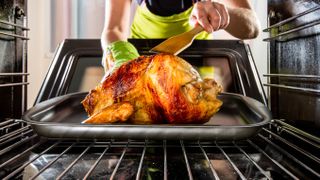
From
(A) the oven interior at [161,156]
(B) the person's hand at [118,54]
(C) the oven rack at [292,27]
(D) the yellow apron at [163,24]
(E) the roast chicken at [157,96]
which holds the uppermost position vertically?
(D) the yellow apron at [163,24]

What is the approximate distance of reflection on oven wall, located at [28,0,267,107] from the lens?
8.34 ft

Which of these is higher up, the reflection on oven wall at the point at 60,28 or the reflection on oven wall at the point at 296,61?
the reflection on oven wall at the point at 60,28

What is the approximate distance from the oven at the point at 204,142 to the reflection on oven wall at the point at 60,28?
161cm

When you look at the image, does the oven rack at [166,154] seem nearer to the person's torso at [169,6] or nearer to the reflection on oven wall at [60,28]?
the person's torso at [169,6]

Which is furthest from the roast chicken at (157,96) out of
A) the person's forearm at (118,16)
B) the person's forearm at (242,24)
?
the person's forearm at (118,16)

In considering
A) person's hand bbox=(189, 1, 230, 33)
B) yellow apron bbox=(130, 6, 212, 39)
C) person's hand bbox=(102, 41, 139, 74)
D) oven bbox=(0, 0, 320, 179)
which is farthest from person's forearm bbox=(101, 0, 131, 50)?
person's hand bbox=(189, 1, 230, 33)

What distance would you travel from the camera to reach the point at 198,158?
568 millimetres

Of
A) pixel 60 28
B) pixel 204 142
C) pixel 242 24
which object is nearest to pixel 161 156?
pixel 204 142

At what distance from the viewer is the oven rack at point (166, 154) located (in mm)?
485

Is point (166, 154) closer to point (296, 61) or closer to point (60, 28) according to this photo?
point (296, 61)

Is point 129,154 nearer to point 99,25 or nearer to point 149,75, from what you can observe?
point 149,75

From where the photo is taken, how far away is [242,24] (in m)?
1.04

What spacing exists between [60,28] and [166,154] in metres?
2.31

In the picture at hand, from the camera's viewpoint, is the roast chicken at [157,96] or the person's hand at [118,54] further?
the person's hand at [118,54]
